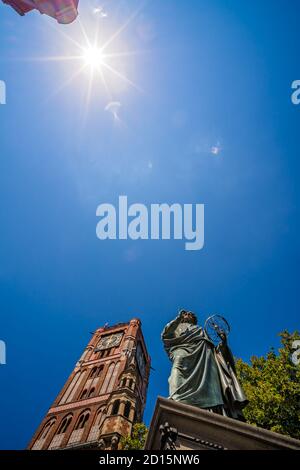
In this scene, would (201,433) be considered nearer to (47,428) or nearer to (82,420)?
(82,420)

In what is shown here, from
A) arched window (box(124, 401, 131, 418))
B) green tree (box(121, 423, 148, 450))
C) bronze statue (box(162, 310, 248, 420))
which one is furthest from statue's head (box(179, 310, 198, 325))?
arched window (box(124, 401, 131, 418))

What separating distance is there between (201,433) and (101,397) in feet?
126

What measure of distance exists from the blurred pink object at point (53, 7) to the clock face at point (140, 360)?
1688 inches

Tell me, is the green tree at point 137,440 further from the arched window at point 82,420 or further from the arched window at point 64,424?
the arched window at point 64,424

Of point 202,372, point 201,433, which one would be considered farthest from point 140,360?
point 201,433

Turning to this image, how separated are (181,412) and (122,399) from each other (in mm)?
34085

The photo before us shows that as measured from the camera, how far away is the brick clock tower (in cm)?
3112

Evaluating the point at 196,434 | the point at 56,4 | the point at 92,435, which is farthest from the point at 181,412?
the point at 92,435

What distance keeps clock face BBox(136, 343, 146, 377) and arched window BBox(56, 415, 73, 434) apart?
13.7 m

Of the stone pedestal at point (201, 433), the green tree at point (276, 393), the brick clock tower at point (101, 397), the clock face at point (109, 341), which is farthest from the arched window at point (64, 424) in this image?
the stone pedestal at point (201, 433)

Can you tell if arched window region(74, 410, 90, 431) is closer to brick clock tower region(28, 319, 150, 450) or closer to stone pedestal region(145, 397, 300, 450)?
brick clock tower region(28, 319, 150, 450)
